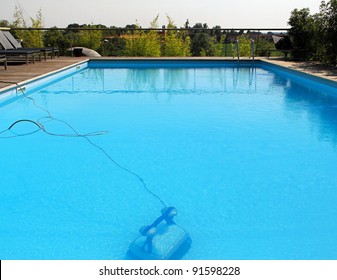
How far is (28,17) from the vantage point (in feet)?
47.2

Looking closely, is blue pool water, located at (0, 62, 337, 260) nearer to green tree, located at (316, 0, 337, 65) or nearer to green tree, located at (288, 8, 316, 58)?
green tree, located at (316, 0, 337, 65)

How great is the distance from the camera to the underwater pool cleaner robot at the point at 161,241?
2.24 m

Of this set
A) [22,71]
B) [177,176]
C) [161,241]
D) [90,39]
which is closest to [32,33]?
[90,39]

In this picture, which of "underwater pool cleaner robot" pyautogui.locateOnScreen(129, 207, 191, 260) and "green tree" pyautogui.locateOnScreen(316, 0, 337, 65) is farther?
"green tree" pyautogui.locateOnScreen(316, 0, 337, 65)

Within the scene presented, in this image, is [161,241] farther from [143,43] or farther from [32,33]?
[32,33]

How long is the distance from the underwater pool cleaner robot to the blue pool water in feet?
0.31

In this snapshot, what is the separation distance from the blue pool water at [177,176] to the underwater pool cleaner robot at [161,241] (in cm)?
9

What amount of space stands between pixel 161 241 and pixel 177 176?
1.25 meters

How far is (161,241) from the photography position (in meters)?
2.31

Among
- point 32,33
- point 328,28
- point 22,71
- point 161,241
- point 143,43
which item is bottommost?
point 161,241

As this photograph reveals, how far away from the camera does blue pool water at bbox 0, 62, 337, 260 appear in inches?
98.7

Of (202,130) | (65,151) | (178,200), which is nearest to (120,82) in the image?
(202,130)

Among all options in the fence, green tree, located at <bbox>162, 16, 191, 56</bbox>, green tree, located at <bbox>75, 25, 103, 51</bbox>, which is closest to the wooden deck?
the fence

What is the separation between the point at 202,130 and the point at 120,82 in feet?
14.8
